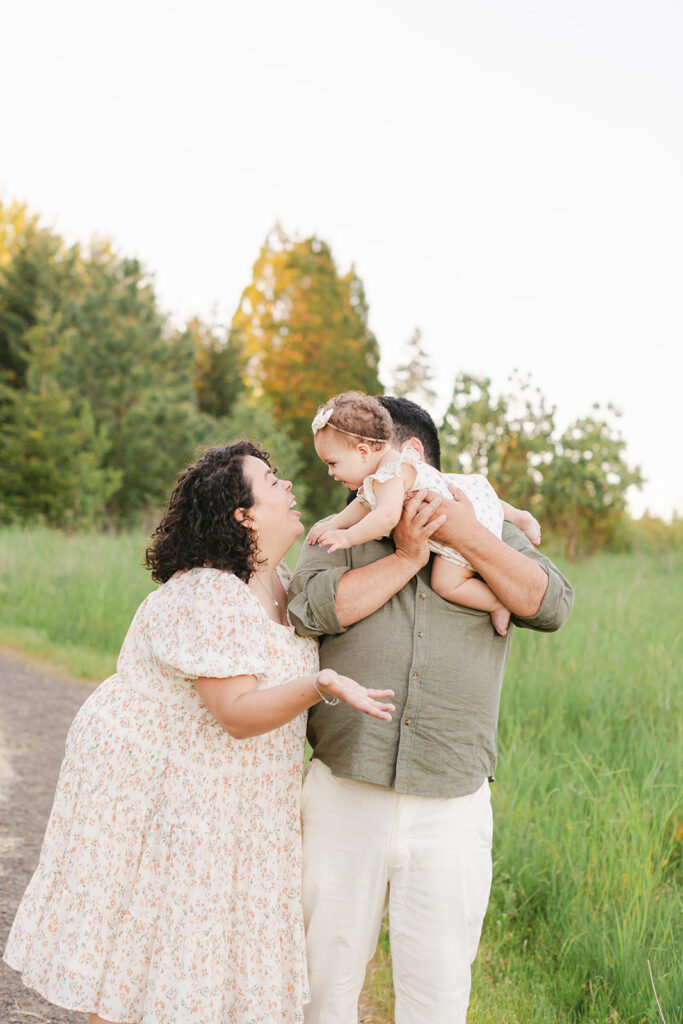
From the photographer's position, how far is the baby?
92.6 inches

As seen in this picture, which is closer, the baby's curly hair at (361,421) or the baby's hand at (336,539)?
the baby's hand at (336,539)

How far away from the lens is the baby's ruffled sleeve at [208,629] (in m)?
2.24

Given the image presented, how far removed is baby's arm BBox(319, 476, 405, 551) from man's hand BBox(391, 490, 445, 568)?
0.03m

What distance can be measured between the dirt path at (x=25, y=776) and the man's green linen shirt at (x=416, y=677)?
1.63m

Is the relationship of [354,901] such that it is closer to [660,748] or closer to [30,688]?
[660,748]

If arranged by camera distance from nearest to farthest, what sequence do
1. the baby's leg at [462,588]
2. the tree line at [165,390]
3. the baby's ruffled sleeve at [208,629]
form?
the baby's ruffled sleeve at [208,629] < the baby's leg at [462,588] < the tree line at [165,390]

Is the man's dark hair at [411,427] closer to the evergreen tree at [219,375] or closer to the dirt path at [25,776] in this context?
the dirt path at [25,776]

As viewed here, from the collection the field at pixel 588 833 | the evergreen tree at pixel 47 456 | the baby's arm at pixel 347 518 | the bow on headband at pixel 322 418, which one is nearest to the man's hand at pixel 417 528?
the baby's arm at pixel 347 518

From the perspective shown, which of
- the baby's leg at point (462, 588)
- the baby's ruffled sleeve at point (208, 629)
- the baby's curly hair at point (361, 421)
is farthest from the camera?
the baby's curly hair at point (361, 421)

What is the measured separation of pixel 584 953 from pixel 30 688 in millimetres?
5786

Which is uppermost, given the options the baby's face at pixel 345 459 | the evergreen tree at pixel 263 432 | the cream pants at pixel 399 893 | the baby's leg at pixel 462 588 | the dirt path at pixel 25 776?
the evergreen tree at pixel 263 432

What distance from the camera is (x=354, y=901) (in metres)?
2.38

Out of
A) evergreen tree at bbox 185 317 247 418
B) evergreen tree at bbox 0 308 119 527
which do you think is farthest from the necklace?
evergreen tree at bbox 185 317 247 418

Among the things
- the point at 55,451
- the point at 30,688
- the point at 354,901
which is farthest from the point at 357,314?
the point at 354,901
